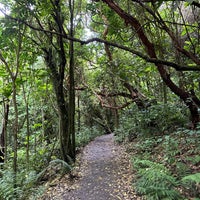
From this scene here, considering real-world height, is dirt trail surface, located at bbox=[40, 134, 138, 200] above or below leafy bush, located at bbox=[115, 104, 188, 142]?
below

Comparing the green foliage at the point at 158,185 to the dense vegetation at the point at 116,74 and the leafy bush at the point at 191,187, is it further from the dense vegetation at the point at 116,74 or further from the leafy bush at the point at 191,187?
the leafy bush at the point at 191,187

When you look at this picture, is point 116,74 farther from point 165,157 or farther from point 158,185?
point 158,185

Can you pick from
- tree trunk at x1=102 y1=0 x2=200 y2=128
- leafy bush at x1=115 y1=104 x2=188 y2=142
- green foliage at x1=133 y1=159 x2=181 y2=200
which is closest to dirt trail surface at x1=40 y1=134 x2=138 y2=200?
green foliage at x1=133 y1=159 x2=181 y2=200

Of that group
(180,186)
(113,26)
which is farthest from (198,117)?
(113,26)

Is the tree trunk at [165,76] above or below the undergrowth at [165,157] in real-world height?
above

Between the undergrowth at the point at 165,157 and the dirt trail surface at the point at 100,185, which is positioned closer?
the undergrowth at the point at 165,157

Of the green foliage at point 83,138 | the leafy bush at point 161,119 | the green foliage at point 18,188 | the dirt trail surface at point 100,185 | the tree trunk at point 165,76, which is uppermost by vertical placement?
the tree trunk at point 165,76

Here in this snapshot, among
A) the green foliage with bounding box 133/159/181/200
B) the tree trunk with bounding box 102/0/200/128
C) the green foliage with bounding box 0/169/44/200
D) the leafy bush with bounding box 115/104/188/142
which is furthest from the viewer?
the leafy bush with bounding box 115/104/188/142

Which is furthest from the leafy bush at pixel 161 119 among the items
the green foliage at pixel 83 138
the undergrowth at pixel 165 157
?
the green foliage at pixel 83 138

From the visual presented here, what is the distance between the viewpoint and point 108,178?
4.45 m

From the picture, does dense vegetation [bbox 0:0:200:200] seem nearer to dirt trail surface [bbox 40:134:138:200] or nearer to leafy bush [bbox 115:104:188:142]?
leafy bush [bbox 115:104:188:142]

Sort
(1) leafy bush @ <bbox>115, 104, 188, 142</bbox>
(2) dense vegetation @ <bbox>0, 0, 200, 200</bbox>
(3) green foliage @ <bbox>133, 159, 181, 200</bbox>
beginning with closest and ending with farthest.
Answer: (3) green foliage @ <bbox>133, 159, 181, 200</bbox> → (2) dense vegetation @ <bbox>0, 0, 200, 200</bbox> → (1) leafy bush @ <bbox>115, 104, 188, 142</bbox>

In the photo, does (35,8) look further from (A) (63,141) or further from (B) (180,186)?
(B) (180,186)

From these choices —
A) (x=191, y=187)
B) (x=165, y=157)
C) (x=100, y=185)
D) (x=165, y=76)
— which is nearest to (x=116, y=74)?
(x=165, y=76)
